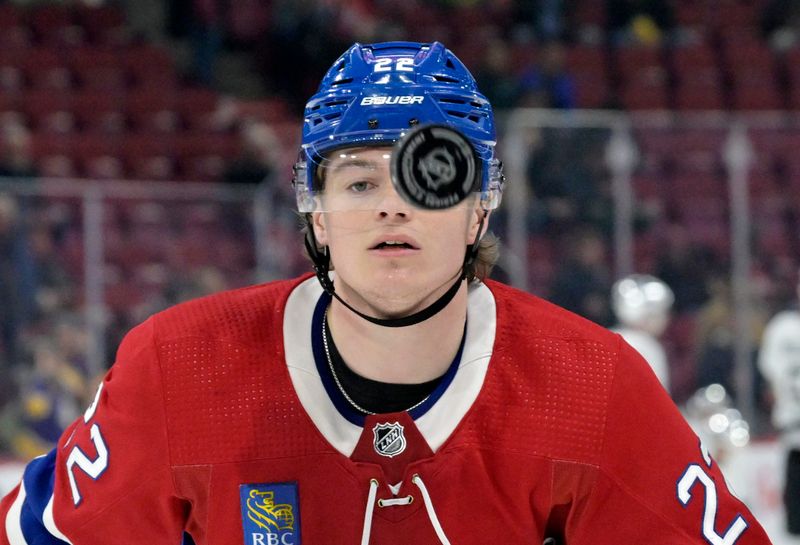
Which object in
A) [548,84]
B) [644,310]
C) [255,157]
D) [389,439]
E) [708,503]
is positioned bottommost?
[644,310]

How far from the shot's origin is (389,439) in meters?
2.17

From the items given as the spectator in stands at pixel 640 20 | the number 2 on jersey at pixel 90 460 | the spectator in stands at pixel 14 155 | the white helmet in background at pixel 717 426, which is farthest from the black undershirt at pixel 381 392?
the spectator in stands at pixel 640 20

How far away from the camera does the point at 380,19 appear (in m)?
10.5

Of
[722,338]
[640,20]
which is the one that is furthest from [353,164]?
[640,20]

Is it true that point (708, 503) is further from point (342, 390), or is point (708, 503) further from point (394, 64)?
point (394, 64)

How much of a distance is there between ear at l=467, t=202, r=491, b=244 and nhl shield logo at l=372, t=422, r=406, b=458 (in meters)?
0.32

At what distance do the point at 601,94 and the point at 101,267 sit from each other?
15.0 ft

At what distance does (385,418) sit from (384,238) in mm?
302

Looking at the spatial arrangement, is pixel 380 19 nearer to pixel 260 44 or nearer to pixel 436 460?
pixel 260 44

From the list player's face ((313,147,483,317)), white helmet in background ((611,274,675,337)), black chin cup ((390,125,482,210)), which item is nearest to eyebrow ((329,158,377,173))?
player's face ((313,147,483,317))

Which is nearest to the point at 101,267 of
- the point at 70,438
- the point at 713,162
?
the point at 713,162

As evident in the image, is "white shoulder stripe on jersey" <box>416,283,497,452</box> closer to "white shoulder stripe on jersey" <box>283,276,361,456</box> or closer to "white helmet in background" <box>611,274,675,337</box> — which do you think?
"white shoulder stripe on jersey" <box>283,276,361,456</box>

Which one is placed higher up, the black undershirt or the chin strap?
the chin strap

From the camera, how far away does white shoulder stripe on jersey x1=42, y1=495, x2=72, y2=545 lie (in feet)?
7.43
